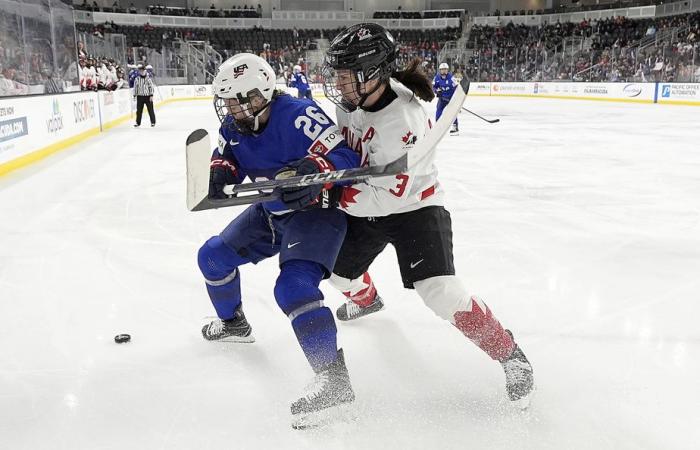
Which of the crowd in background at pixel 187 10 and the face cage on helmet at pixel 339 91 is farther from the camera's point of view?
the crowd in background at pixel 187 10

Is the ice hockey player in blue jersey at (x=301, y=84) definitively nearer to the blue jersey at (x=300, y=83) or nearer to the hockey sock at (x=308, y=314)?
the blue jersey at (x=300, y=83)

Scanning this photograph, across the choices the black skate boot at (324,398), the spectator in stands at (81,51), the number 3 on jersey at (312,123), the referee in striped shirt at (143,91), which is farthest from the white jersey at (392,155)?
the spectator in stands at (81,51)

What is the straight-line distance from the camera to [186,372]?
1.96 m

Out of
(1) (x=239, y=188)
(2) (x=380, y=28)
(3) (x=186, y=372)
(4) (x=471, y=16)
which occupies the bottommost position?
(3) (x=186, y=372)

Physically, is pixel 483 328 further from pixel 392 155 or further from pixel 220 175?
pixel 220 175

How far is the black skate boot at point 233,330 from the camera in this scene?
2166mm

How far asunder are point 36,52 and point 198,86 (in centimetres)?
1262

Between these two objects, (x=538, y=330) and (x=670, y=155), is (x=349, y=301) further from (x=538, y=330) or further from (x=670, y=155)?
(x=670, y=155)

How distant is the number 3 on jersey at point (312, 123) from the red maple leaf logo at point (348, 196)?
0.58 ft

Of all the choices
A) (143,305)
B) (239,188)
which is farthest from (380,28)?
(143,305)

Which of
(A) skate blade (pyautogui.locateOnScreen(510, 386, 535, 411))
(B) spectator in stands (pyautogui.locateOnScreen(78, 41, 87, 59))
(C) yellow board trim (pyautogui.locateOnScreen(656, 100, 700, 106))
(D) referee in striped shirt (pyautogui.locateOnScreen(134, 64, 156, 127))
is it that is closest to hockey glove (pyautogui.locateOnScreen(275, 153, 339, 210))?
(A) skate blade (pyautogui.locateOnScreen(510, 386, 535, 411))

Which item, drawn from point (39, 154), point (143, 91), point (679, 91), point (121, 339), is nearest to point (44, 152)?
point (39, 154)

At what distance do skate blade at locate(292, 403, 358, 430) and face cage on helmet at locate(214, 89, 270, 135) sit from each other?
83 cm

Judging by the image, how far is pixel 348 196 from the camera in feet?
5.67
